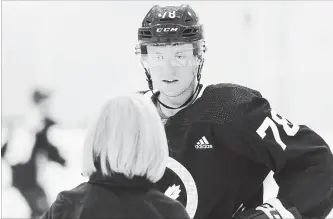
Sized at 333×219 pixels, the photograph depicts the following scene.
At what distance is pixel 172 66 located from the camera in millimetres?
2188

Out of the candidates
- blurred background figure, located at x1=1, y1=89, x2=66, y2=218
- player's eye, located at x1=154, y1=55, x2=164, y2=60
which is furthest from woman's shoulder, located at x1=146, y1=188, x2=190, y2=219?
blurred background figure, located at x1=1, y1=89, x2=66, y2=218

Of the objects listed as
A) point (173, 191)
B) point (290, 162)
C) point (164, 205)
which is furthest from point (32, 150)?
point (164, 205)

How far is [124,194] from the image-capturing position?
1497mm

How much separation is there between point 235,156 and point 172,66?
33cm

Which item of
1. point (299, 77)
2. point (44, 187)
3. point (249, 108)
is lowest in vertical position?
point (44, 187)

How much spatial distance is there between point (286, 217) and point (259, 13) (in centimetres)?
233

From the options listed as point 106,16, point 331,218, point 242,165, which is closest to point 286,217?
point 242,165

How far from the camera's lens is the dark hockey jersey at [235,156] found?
2.14 metres

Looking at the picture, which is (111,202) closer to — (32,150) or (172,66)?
(172,66)

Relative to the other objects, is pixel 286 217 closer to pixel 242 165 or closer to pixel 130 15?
pixel 242 165

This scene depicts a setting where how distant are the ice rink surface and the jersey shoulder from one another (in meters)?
1.36

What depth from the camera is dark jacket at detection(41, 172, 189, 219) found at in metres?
1.48

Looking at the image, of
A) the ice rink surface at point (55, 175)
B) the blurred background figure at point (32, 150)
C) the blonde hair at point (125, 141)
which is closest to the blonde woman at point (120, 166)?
the blonde hair at point (125, 141)

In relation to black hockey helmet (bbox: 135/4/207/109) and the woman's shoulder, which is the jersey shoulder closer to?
black hockey helmet (bbox: 135/4/207/109)
